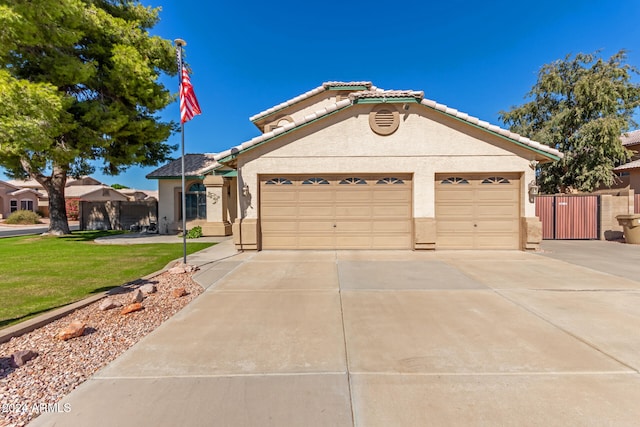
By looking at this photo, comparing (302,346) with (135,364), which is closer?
(135,364)

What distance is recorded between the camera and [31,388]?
2980 millimetres

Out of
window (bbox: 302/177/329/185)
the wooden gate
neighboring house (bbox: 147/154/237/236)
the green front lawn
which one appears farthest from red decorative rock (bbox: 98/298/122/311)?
the wooden gate

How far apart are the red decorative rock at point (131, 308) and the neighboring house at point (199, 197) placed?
438 inches

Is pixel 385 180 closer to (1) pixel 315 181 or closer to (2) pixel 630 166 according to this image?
(1) pixel 315 181

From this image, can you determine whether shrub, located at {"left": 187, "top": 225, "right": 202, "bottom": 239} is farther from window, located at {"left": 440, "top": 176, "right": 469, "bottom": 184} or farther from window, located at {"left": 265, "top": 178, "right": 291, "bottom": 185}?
window, located at {"left": 440, "top": 176, "right": 469, "bottom": 184}

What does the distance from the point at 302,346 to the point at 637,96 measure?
29.2 m

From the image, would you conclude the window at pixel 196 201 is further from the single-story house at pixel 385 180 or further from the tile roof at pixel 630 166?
the tile roof at pixel 630 166

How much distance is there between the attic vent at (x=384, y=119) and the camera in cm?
1041

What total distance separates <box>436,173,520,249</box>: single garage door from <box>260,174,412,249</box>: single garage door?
126 cm

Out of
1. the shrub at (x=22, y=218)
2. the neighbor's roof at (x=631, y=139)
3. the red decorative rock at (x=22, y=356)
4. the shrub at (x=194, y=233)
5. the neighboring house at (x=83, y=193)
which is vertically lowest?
the red decorative rock at (x=22, y=356)

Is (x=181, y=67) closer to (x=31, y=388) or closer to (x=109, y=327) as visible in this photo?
(x=109, y=327)

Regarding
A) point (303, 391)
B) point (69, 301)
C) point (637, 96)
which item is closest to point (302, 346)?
point (303, 391)

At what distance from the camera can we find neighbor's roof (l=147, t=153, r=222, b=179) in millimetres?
17000

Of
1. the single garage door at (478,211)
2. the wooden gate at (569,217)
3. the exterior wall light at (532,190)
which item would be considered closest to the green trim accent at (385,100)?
the single garage door at (478,211)
